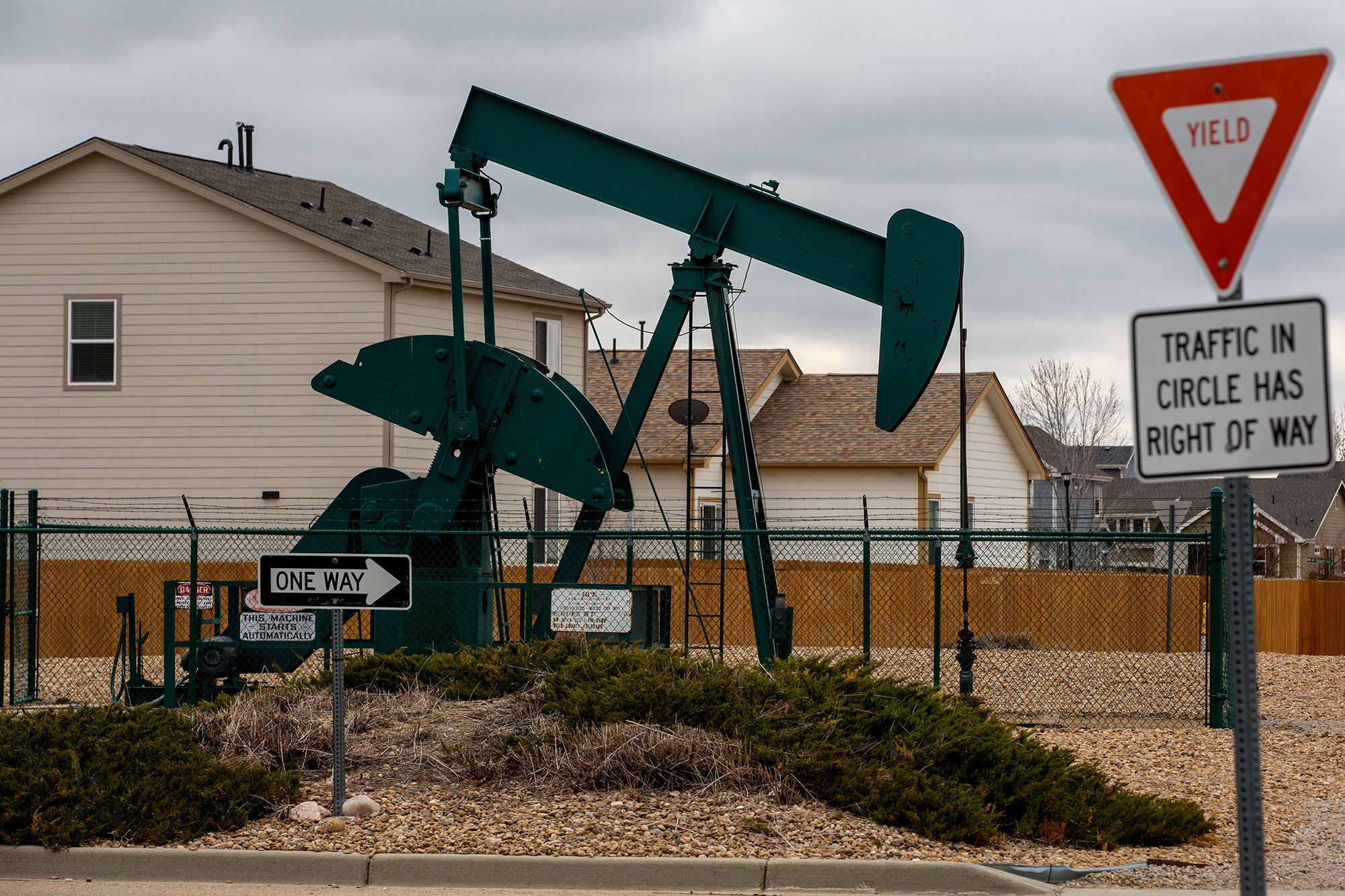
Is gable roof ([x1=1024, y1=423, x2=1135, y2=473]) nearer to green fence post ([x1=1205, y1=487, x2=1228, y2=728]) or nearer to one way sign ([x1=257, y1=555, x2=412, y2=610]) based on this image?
green fence post ([x1=1205, y1=487, x2=1228, y2=728])

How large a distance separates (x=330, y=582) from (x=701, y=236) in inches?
211

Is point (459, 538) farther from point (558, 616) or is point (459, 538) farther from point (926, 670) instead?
point (926, 670)

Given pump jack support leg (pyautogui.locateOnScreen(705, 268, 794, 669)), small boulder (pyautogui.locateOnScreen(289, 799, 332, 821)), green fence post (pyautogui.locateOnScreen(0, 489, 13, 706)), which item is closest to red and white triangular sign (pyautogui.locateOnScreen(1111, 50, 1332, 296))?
small boulder (pyautogui.locateOnScreen(289, 799, 332, 821))

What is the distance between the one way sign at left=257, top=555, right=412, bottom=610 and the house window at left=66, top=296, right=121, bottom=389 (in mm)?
15058

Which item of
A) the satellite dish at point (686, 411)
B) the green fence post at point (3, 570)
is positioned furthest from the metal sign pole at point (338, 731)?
the satellite dish at point (686, 411)

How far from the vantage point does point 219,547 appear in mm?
20250

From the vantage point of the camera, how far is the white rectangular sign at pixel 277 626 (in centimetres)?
1116

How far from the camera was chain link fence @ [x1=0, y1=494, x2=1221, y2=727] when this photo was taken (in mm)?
11953

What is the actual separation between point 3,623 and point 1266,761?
1163 centimetres

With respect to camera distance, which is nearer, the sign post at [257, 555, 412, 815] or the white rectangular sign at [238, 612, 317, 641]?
the sign post at [257, 555, 412, 815]

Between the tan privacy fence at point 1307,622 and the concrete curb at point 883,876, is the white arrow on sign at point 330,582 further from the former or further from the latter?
the tan privacy fence at point 1307,622

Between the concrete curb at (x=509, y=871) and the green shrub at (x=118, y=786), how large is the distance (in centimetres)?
19

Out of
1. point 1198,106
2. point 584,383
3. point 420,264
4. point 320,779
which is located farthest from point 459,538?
point 584,383

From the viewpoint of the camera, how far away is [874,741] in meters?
8.34
